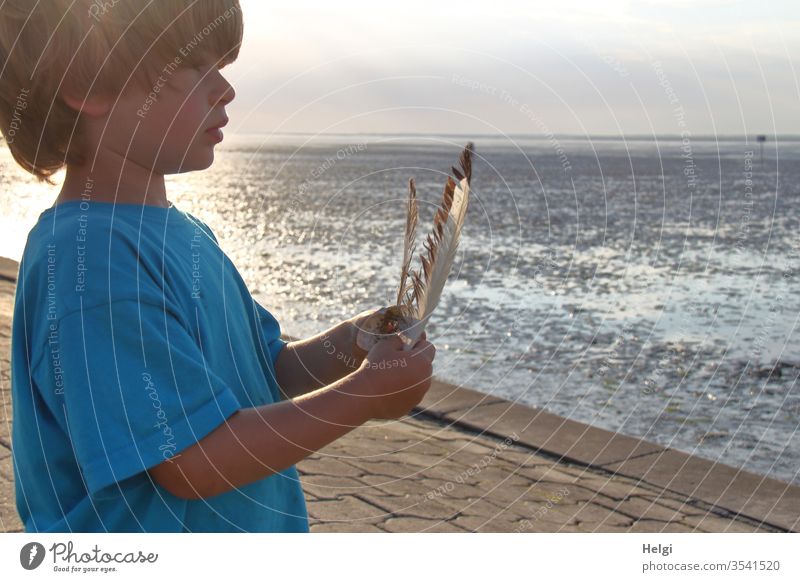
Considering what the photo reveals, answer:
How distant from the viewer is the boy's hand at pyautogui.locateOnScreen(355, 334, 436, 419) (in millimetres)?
1363

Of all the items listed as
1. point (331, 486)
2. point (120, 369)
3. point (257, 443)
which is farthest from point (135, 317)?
point (331, 486)

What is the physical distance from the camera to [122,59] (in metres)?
1.38

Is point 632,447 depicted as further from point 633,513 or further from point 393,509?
point 393,509

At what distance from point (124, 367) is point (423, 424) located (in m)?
3.50

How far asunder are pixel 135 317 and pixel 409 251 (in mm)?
487

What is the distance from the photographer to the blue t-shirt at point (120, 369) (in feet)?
4.04

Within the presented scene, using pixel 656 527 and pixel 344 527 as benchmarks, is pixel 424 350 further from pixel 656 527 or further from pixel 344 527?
pixel 656 527

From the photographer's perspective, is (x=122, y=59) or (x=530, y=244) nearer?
(x=122, y=59)

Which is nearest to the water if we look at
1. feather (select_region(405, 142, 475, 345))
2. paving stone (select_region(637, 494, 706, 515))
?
feather (select_region(405, 142, 475, 345))

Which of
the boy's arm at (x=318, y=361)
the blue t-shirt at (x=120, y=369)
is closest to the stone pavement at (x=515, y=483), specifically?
the boy's arm at (x=318, y=361)

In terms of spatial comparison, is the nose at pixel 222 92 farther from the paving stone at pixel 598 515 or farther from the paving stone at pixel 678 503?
the paving stone at pixel 678 503

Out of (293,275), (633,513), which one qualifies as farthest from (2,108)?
(293,275)

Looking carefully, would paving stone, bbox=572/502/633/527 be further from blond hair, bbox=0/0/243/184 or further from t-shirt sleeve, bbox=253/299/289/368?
blond hair, bbox=0/0/243/184

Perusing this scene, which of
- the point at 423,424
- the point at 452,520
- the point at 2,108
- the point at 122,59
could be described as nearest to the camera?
the point at 122,59
